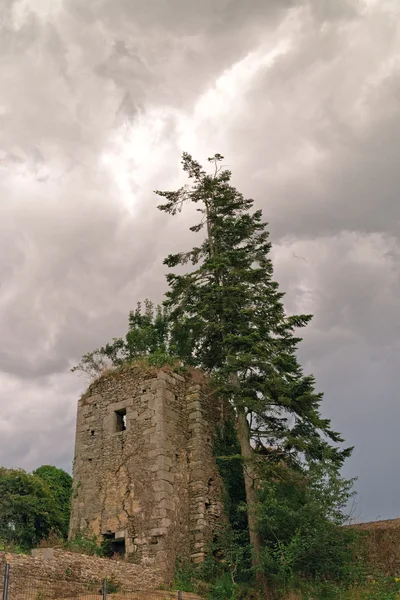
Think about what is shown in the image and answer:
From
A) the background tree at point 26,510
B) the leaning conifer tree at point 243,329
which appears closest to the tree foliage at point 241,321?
the leaning conifer tree at point 243,329

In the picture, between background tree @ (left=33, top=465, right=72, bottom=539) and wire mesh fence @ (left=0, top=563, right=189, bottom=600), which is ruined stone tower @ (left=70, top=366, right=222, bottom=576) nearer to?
wire mesh fence @ (left=0, top=563, right=189, bottom=600)

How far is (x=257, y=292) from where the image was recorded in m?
20.5

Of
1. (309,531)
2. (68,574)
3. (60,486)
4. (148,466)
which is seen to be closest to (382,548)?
(309,531)

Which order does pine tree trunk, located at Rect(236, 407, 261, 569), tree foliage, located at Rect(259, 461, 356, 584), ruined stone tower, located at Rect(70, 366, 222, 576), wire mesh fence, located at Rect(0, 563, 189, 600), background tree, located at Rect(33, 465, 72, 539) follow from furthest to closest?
1. background tree, located at Rect(33, 465, 72, 539)
2. ruined stone tower, located at Rect(70, 366, 222, 576)
3. pine tree trunk, located at Rect(236, 407, 261, 569)
4. tree foliage, located at Rect(259, 461, 356, 584)
5. wire mesh fence, located at Rect(0, 563, 189, 600)

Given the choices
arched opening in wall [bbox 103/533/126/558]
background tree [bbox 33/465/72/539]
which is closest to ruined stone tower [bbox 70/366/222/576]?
arched opening in wall [bbox 103/533/126/558]

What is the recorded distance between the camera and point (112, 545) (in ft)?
57.0

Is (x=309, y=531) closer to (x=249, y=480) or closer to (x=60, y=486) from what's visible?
(x=249, y=480)

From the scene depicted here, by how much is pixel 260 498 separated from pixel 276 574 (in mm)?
2036

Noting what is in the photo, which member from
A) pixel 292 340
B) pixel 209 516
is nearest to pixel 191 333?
pixel 292 340

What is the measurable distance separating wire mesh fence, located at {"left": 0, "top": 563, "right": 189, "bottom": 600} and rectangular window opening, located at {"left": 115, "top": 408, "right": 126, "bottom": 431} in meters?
5.78

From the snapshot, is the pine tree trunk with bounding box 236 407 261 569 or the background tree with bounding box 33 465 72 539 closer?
the pine tree trunk with bounding box 236 407 261 569

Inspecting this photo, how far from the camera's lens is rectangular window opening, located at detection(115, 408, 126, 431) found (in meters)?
19.2

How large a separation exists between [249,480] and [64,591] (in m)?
6.68

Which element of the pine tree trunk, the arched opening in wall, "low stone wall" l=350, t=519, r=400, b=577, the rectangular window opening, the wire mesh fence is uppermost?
the rectangular window opening
